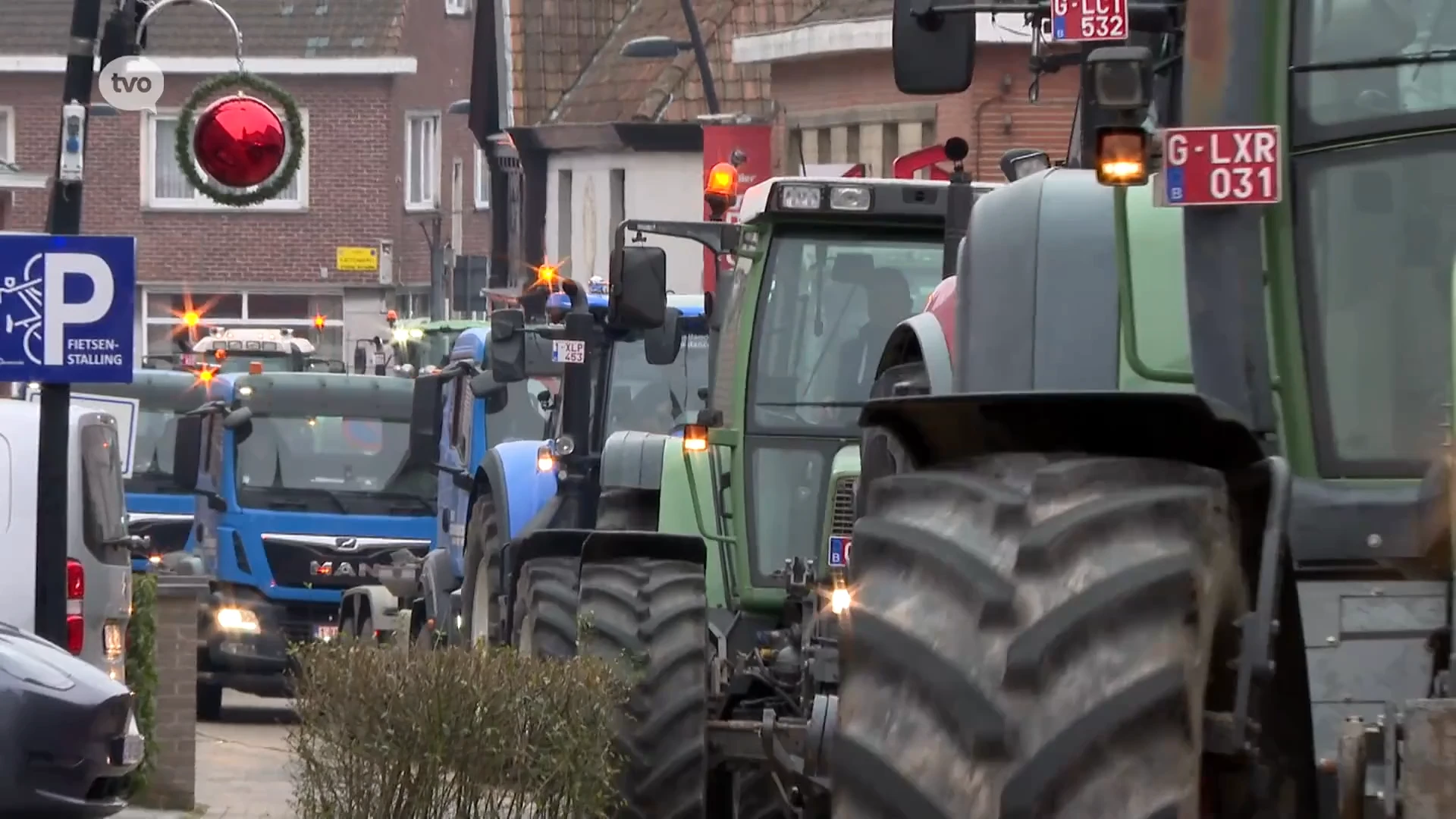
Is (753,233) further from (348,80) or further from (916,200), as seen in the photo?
(348,80)

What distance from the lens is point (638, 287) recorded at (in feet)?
36.5

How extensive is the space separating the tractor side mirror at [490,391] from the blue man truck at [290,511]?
123cm

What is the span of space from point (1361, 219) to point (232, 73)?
13228 mm

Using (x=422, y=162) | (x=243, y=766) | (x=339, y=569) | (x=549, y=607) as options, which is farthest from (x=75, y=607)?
(x=422, y=162)

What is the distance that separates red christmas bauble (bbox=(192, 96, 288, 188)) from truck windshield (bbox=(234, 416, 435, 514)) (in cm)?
856

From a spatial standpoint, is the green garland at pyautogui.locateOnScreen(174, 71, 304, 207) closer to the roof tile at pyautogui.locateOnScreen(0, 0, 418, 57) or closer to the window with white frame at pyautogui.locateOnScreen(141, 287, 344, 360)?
the roof tile at pyautogui.locateOnScreen(0, 0, 418, 57)

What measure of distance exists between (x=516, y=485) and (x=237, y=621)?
5.64 m

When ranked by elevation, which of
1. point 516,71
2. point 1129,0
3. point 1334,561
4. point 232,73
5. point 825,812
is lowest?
point 825,812

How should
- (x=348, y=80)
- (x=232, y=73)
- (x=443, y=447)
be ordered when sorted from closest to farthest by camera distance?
(x=232, y=73), (x=443, y=447), (x=348, y=80)

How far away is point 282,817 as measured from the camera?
47.5 ft

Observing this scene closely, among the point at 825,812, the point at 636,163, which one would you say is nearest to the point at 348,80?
the point at 636,163

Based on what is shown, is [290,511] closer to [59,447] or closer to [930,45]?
[59,447]

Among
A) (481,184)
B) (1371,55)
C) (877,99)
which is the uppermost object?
(481,184)

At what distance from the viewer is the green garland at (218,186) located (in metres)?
15.7
